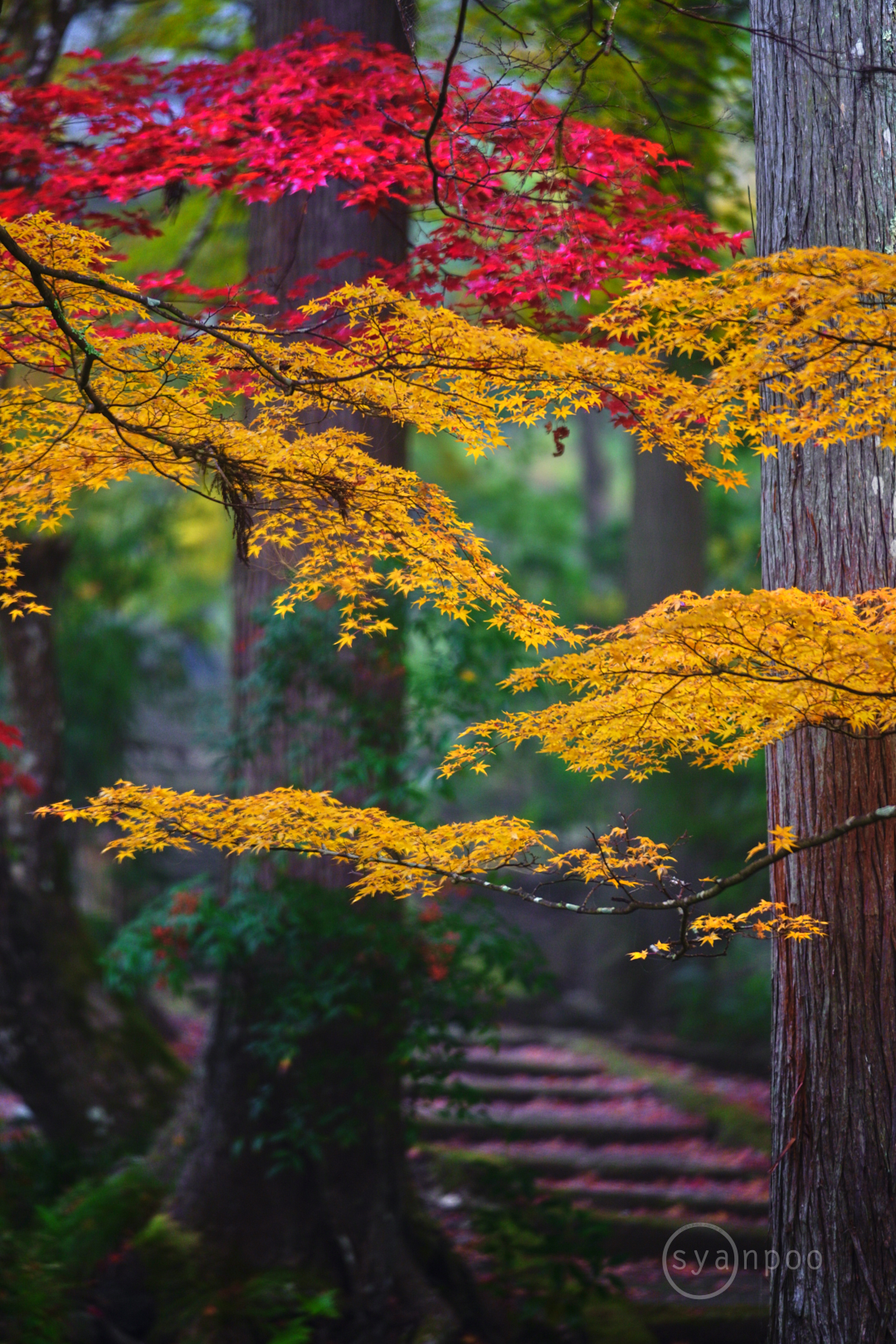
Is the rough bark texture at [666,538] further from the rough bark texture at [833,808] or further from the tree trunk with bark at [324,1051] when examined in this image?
the rough bark texture at [833,808]

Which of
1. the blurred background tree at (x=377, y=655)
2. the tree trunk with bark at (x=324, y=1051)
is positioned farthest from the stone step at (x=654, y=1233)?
the blurred background tree at (x=377, y=655)

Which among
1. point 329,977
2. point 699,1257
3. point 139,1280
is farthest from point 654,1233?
point 139,1280

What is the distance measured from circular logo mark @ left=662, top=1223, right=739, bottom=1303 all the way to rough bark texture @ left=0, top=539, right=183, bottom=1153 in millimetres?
3396

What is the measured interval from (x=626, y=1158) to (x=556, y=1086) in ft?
4.95

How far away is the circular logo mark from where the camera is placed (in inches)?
211

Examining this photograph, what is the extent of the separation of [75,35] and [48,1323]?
10715 mm

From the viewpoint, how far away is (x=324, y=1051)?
5039 millimetres

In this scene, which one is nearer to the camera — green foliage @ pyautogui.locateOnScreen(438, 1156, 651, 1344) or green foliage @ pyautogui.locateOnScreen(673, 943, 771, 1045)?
green foliage @ pyautogui.locateOnScreen(438, 1156, 651, 1344)

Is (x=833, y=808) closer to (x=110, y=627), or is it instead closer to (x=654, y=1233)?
(x=654, y=1233)

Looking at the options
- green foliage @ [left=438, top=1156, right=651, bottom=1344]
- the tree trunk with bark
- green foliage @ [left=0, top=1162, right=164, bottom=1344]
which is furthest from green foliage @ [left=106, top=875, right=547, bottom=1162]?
green foliage @ [left=0, top=1162, right=164, bottom=1344]

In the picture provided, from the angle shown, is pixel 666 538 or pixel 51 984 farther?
pixel 666 538

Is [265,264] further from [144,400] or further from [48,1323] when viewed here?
[48,1323]

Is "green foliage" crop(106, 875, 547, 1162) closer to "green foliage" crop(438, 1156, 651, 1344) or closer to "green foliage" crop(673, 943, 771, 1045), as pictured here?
"green foliage" crop(438, 1156, 651, 1344)

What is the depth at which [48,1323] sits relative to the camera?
412 cm
